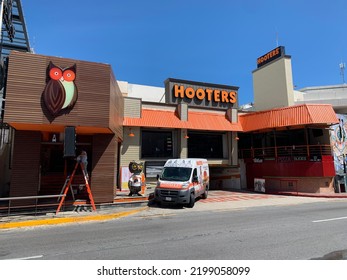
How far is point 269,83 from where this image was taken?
29703 mm

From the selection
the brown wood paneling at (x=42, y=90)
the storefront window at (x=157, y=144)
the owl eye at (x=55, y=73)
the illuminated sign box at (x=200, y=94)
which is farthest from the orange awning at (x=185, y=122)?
the owl eye at (x=55, y=73)

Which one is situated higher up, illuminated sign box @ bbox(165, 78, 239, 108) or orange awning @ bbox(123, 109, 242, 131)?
illuminated sign box @ bbox(165, 78, 239, 108)

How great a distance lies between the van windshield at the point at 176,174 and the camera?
1523 cm

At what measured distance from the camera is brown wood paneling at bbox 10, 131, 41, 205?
12.6 m

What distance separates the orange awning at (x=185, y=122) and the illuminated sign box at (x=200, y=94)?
8.15ft

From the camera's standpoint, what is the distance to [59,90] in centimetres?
1213

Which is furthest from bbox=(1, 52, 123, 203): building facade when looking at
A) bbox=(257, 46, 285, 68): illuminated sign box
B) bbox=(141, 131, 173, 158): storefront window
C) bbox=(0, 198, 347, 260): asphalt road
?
bbox=(257, 46, 285, 68): illuminated sign box

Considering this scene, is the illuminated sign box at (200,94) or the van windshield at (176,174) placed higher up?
the illuminated sign box at (200,94)

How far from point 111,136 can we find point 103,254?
30.8ft

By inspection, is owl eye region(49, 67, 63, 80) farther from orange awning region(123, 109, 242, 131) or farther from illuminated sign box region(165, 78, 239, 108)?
illuminated sign box region(165, 78, 239, 108)

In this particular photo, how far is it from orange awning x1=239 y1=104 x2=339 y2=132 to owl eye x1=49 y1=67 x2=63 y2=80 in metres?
17.9

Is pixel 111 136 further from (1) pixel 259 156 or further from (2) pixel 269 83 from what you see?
(2) pixel 269 83

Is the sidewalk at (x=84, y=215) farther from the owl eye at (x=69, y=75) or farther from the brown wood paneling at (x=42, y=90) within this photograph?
the owl eye at (x=69, y=75)
